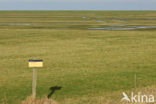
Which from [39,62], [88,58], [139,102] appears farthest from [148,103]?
[88,58]

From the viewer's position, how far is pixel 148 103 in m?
13.4

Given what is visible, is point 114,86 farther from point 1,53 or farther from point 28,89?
point 1,53

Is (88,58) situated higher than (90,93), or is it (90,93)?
(88,58)

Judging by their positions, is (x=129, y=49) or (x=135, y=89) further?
(x=129, y=49)

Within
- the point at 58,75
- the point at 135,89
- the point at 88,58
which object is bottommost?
the point at 135,89

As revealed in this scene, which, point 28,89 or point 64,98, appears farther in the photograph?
point 28,89

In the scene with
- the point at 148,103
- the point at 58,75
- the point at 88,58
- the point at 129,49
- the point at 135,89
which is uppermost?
the point at 129,49

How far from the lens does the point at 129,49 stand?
3369 cm

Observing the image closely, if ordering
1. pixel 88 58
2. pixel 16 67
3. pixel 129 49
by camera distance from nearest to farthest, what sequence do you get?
pixel 16 67
pixel 88 58
pixel 129 49

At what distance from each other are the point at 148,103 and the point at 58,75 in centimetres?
859

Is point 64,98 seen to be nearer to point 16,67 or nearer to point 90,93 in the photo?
point 90,93

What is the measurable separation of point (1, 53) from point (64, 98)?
1728cm

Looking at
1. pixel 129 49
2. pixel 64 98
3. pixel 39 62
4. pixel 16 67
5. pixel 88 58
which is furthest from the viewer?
pixel 129 49

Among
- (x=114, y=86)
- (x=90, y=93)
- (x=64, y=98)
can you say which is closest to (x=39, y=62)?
(x=64, y=98)
